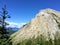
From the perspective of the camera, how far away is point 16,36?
14.1m

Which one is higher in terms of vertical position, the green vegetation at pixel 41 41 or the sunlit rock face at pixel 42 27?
the sunlit rock face at pixel 42 27

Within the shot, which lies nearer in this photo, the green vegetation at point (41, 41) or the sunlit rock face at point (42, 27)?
the green vegetation at point (41, 41)

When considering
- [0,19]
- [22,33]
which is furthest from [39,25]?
[0,19]

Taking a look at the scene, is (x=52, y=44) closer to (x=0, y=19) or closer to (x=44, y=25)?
(x=44, y=25)

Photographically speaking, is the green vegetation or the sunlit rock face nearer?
the green vegetation

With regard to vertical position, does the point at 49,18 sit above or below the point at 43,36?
above

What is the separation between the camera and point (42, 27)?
13031 mm

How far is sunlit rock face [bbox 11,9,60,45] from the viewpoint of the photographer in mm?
12820

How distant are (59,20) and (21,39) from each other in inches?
126

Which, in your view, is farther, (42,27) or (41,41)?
(42,27)

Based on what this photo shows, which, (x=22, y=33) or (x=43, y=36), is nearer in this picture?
(x=43, y=36)

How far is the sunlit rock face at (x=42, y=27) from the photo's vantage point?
1282 centimetres

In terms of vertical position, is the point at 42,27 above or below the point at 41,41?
above

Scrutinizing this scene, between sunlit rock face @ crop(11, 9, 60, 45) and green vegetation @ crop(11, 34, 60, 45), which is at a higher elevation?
sunlit rock face @ crop(11, 9, 60, 45)
